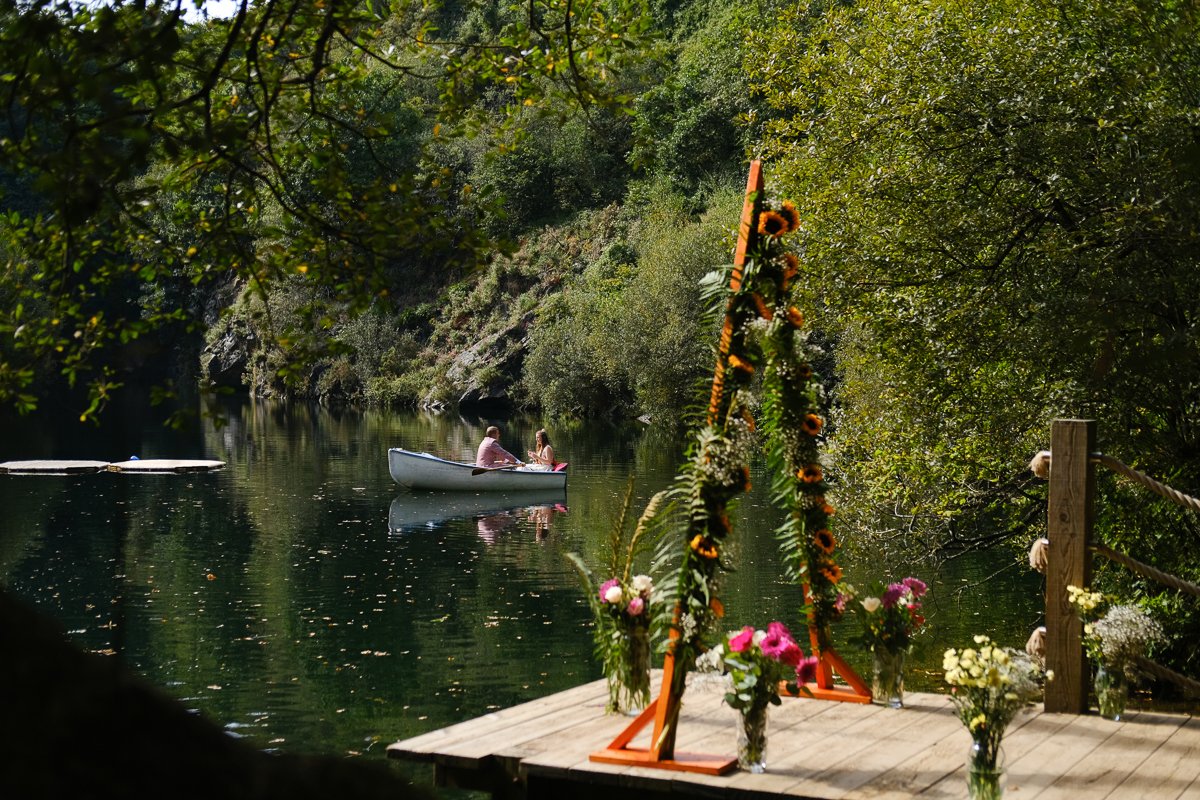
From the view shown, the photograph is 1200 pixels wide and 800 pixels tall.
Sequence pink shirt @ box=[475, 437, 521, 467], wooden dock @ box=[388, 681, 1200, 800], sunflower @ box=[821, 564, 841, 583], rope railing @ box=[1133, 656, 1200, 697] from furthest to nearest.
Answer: pink shirt @ box=[475, 437, 521, 467] → sunflower @ box=[821, 564, 841, 583] → rope railing @ box=[1133, 656, 1200, 697] → wooden dock @ box=[388, 681, 1200, 800]

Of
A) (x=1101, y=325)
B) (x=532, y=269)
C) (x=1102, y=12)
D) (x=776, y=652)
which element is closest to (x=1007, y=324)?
(x=1101, y=325)

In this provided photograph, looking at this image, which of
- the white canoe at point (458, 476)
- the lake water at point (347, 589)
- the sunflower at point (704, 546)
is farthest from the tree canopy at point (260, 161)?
the white canoe at point (458, 476)

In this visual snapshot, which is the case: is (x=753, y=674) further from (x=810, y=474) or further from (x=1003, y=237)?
(x=1003, y=237)

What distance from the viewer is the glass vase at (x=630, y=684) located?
708 centimetres

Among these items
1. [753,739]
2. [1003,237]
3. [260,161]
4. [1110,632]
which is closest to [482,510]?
[1003,237]

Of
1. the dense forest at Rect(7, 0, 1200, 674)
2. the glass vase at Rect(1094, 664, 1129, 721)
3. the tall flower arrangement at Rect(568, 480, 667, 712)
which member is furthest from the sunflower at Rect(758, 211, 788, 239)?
the glass vase at Rect(1094, 664, 1129, 721)

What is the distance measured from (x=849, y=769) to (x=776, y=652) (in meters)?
0.63

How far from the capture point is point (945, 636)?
14.9 metres

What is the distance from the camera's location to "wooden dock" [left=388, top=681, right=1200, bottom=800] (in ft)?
18.6

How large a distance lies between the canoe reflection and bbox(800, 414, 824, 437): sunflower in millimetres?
16021

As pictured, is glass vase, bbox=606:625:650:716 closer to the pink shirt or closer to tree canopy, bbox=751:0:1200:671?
tree canopy, bbox=751:0:1200:671

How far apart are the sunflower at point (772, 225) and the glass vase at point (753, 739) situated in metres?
2.31

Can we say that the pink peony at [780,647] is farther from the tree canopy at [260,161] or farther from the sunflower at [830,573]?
the tree canopy at [260,161]

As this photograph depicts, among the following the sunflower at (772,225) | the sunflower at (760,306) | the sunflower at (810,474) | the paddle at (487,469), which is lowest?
the paddle at (487,469)
